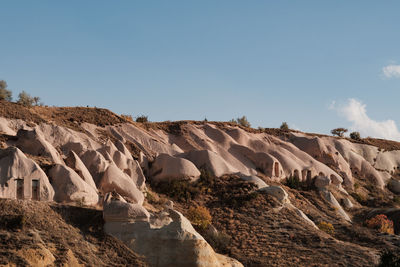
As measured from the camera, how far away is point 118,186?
85.6ft

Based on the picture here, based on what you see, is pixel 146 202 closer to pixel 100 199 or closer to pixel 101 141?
pixel 100 199

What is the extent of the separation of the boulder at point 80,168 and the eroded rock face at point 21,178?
282 cm

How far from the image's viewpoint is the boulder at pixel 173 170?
32.2 m

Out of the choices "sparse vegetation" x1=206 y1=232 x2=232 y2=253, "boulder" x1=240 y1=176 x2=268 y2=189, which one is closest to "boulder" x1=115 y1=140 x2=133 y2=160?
"boulder" x1=240 y1=176 x2=268 y2=189

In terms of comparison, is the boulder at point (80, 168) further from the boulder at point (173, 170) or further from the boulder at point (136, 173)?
the boulder at point (173, 170)

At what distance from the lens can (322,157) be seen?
49094mm

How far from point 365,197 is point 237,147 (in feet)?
42.5

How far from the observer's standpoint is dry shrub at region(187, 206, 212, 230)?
26.7 metres

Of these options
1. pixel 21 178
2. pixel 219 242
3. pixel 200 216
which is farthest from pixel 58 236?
pixel 200 216

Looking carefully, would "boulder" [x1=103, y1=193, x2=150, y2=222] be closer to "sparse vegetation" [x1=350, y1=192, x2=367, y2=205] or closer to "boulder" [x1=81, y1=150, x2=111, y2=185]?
"boulder" [x1=81, y1=150, x2=111, y2=185]

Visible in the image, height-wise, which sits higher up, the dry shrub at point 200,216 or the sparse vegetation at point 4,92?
the sparse vegetation at point 4,92

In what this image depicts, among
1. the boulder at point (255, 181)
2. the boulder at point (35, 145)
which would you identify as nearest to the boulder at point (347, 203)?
the boulder at point (255, 181)

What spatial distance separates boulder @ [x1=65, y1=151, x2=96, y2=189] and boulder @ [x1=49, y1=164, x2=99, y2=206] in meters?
1.33

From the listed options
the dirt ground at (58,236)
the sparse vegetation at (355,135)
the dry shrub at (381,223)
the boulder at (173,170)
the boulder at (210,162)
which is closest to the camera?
the dirt ground at (58,236)
